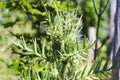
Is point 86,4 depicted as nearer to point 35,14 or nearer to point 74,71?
point 35,14

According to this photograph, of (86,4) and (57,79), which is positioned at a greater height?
(57,79)

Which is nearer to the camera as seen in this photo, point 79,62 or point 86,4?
point 79,62

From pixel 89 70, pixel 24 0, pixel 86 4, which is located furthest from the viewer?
pixel 86 4

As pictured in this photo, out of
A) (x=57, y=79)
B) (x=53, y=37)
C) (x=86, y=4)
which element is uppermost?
(x=53, y=37)

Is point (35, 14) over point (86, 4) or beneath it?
over

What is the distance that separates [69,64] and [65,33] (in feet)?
0.33

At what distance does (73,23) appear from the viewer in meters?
1.36

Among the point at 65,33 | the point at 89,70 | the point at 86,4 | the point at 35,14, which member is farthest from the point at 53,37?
the point at 86,4

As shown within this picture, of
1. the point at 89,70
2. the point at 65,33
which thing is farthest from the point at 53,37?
the point at 89,70

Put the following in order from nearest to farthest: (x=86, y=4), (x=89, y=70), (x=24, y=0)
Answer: (x=89, y=70) < (x=24, y=0) < (x=86, y=4)

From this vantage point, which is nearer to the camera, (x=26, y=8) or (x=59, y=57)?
(x=59, y=57)

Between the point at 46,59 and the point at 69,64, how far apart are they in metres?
0.07

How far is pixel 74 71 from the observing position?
1.34 m

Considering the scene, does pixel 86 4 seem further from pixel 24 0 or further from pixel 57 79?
pixel 57 79
